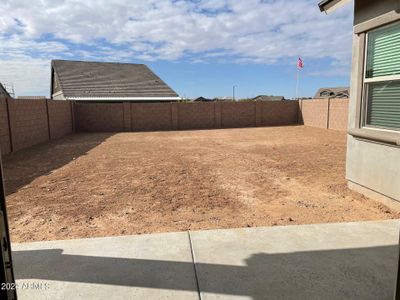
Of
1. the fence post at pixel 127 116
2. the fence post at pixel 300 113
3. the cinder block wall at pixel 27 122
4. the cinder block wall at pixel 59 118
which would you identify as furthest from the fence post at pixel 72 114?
the fence post at pixel 300 113

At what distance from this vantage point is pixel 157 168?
8.92 meters

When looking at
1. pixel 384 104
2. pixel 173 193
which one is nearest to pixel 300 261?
pixel 384 104

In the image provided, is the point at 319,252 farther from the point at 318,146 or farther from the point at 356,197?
the point at 318,146

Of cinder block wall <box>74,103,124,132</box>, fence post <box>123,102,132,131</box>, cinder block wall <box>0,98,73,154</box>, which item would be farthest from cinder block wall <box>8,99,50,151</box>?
fence post <box>123,102,132,131</box>

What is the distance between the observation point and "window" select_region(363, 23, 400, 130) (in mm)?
4773

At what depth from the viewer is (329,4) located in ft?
19.0

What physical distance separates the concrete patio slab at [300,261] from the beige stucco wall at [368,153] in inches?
40.2

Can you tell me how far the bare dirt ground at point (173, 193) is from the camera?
4691 mm

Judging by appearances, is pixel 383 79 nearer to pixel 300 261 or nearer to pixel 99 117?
pixel 300 261

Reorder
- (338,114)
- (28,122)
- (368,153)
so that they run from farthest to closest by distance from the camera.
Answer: (338,114), (28,122), (368,153)

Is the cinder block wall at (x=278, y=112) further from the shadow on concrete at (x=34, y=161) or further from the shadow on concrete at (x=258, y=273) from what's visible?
the shadow on concrete at (x=258, y=273)

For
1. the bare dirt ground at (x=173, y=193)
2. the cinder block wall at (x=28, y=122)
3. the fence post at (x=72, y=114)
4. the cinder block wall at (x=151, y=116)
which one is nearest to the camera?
the bare dirt ground at (x=173, y=193)

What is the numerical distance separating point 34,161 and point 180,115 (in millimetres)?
14641

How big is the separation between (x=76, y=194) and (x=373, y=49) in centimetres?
571
